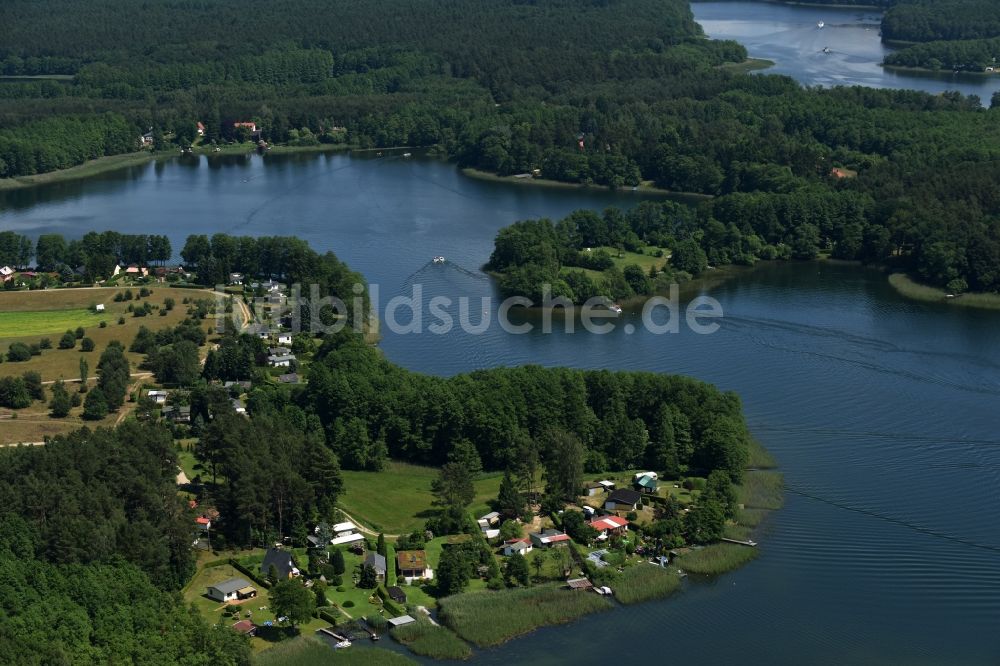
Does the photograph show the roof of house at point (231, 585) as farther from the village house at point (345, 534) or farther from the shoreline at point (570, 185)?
the shoreline at point (570, 185)

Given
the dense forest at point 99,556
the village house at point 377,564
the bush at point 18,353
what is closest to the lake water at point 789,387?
the village house at point 377,564

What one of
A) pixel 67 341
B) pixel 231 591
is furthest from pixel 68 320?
pixel 231 591

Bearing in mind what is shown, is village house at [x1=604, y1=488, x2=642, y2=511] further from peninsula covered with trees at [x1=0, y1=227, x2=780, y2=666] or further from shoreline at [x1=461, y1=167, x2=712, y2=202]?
shoreline at [x1=461, y1=167, x2=712, y2=202]

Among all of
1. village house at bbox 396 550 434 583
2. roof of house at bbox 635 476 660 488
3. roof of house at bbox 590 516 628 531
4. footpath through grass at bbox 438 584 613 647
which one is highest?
roof of house at bbox 635 476 660 488

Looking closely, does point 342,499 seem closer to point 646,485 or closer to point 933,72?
point 646,485

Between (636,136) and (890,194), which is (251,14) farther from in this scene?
(890,194)

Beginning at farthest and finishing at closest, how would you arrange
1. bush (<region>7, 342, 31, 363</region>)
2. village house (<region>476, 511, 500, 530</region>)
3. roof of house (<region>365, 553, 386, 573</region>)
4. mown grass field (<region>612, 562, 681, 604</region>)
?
bush (<region>7, 342, 31, 363</region>)
village house (<region>476, 511, 500, 530</region>)
roof of house (<region>365, 553, 386, 573</region>)
mown grass field (<region>612, 562, 681, 604</region>)

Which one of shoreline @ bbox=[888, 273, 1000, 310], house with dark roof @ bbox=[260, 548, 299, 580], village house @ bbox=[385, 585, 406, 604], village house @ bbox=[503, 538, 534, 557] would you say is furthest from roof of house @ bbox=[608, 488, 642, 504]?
shoreline @ bbox=[888, 273, 1000, 310]
